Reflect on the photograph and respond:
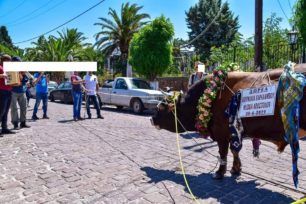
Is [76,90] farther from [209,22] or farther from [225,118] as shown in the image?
[209,22]

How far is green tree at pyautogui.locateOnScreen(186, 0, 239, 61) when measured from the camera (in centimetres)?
4334

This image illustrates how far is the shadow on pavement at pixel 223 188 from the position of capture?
4630 mm

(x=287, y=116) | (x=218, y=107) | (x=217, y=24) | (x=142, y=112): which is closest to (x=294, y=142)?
(x=287, y=116)

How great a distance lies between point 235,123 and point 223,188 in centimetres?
94

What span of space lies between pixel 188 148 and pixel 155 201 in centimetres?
327

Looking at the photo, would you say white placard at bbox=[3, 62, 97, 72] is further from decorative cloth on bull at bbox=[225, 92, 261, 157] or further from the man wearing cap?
decorative cloth on bull at bbox=[225, 92, 261, 157]

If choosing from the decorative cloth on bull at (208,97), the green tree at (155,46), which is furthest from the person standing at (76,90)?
the green tree at (155,46)

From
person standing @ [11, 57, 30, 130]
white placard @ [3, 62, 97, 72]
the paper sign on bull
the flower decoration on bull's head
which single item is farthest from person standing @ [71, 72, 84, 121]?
the paper sign on bull

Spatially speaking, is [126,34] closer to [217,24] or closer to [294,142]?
[217,24]

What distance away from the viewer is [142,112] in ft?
52.1

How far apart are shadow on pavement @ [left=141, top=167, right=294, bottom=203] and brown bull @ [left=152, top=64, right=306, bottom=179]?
0.25 meters

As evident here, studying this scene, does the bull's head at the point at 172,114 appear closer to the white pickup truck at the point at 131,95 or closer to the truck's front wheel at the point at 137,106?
the white pickup truck at the point at 131,95

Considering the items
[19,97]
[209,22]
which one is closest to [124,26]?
[209,22]

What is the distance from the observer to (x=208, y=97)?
551 centimetres
